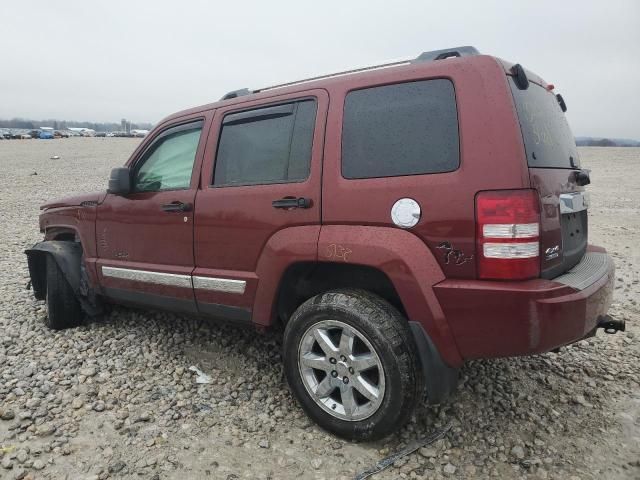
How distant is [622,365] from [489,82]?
2.51 m

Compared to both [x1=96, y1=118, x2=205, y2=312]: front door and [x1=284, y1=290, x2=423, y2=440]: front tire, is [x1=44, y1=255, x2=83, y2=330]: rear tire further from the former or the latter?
[x1=284, y1=290, x2=423, y2=440]: front tire

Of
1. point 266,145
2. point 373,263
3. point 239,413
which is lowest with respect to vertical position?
point 239,413

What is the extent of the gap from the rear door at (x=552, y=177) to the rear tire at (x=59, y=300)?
3.82m

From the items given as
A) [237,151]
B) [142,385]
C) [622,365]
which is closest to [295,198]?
[237,151]

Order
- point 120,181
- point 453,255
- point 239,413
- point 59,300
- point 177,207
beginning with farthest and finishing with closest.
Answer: point 59,300, point 120,181, point 177,207, point 239,413, point 453,255

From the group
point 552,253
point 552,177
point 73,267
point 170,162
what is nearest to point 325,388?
point 552,253

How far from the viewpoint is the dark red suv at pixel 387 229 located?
2197 mm

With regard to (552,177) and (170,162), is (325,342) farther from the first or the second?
(170,162)

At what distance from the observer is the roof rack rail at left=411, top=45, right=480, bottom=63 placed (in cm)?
250

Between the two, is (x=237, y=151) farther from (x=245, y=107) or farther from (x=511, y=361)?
(x=511, y=361)

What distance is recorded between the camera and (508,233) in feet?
7.02

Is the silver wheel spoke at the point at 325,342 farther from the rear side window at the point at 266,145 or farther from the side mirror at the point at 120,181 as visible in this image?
the side mirror at the point at 120,181

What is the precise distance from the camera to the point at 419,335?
2.39 meters

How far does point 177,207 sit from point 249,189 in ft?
2.08
